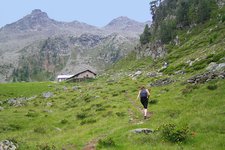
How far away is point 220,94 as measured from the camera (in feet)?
98.7

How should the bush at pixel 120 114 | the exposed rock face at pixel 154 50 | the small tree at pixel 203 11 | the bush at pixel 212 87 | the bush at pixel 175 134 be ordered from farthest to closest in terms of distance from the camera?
the exposed rock face at pixel 154 50 → the small tree at pixel 203 11 → the bush at pixel 212 87 → the bush at pixel 120 114 → the bush at pixel 175 134

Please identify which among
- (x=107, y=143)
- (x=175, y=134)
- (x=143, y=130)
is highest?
(x=175, y=134)

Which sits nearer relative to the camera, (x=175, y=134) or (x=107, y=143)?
(x=175, y=134)

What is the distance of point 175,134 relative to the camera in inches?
765

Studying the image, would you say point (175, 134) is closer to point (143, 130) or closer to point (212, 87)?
point (143, 130)

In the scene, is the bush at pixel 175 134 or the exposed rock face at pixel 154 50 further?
the exposed rock face at pixel 154 50

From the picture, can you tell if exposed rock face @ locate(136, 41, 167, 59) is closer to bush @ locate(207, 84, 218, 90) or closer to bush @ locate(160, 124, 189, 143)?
bush @ locate(207, 84, 218, 90)

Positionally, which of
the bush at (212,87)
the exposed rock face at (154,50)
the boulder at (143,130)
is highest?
the exposed rock face at (154,50)

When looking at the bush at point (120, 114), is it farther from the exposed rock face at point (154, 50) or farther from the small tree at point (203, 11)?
the exposed rock face at point (154, 50)

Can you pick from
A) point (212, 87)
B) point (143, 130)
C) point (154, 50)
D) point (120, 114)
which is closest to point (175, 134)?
point (143, 130)

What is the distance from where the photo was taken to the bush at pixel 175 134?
63.0ft

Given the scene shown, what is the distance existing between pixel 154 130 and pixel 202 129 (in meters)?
3.08

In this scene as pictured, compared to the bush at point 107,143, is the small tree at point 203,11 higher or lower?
higher

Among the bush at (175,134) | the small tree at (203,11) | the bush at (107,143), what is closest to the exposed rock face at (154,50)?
the small tree at (203,11)
